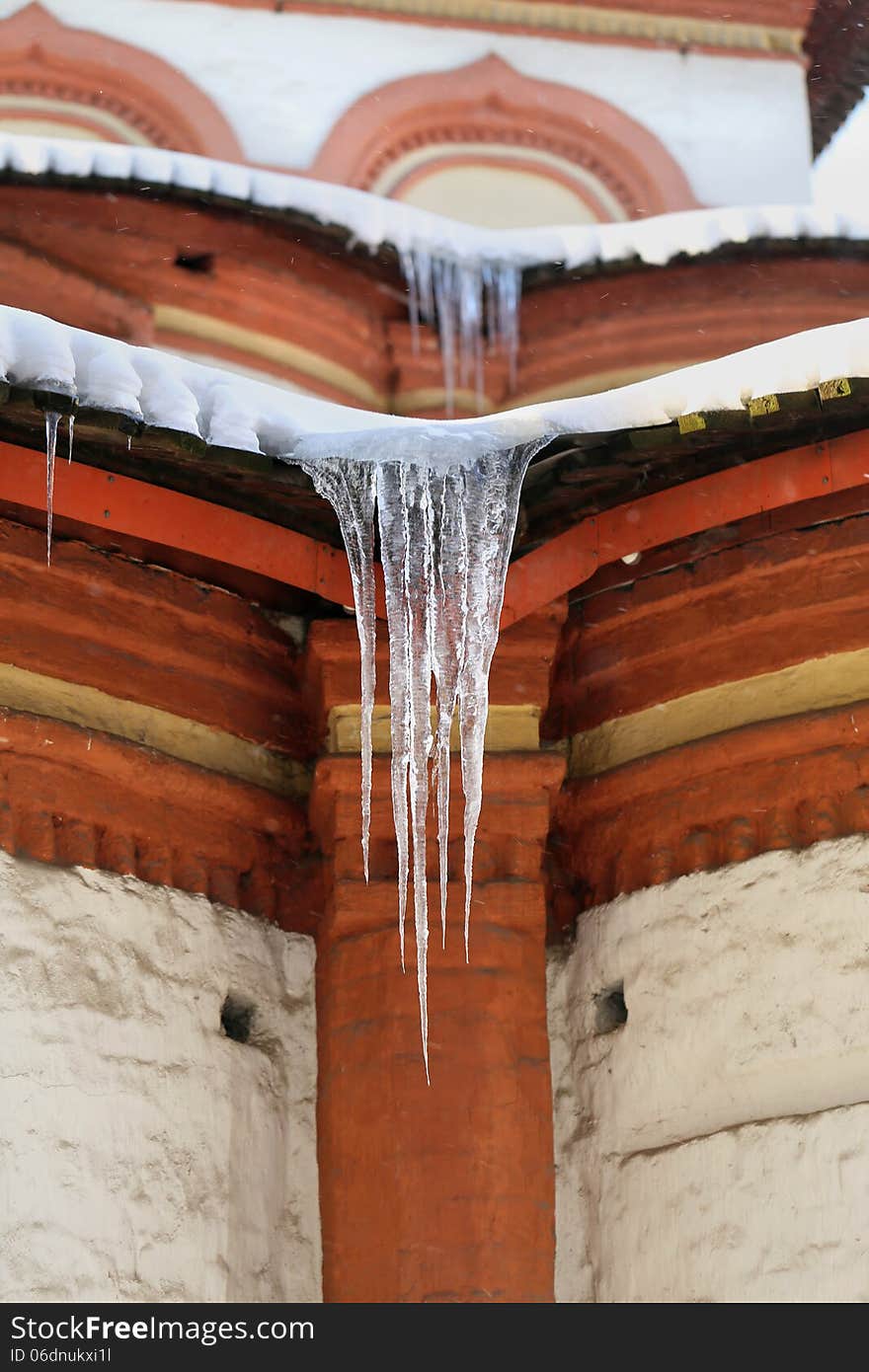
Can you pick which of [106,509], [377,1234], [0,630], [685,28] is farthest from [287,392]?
[685,28]

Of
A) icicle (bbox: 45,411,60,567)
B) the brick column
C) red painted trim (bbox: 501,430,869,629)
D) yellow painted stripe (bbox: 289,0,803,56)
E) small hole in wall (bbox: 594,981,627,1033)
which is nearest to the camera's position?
icicle (bbox: 45,411,60,567)

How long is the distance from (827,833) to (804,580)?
59 cm

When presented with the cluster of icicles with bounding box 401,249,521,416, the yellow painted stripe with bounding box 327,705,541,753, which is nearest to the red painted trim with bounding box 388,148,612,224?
the cluster of icicles with bounding box 401,249,521,416

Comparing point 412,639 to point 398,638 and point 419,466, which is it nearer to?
point 398,638

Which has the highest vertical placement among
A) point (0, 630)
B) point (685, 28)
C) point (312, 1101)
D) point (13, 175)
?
point (685, 28)

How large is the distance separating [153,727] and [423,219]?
1990 mm

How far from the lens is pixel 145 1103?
4598 mm

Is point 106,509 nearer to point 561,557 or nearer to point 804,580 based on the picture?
point 561,557

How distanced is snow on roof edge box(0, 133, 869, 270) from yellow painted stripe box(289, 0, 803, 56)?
2104 millimetres

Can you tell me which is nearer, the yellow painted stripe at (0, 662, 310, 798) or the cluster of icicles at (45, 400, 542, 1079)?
the cluster of icicles at (45, 400, 542, 1079)

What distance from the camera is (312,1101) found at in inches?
193

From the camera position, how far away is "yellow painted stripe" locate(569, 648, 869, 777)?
4.88 m

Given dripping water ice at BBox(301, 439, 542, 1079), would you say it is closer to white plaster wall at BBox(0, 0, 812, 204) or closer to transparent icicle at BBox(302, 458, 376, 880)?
transparent icicle at BBox(302, 458, 376, 880)

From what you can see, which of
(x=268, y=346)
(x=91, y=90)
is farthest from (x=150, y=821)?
(x=91, y=90)
